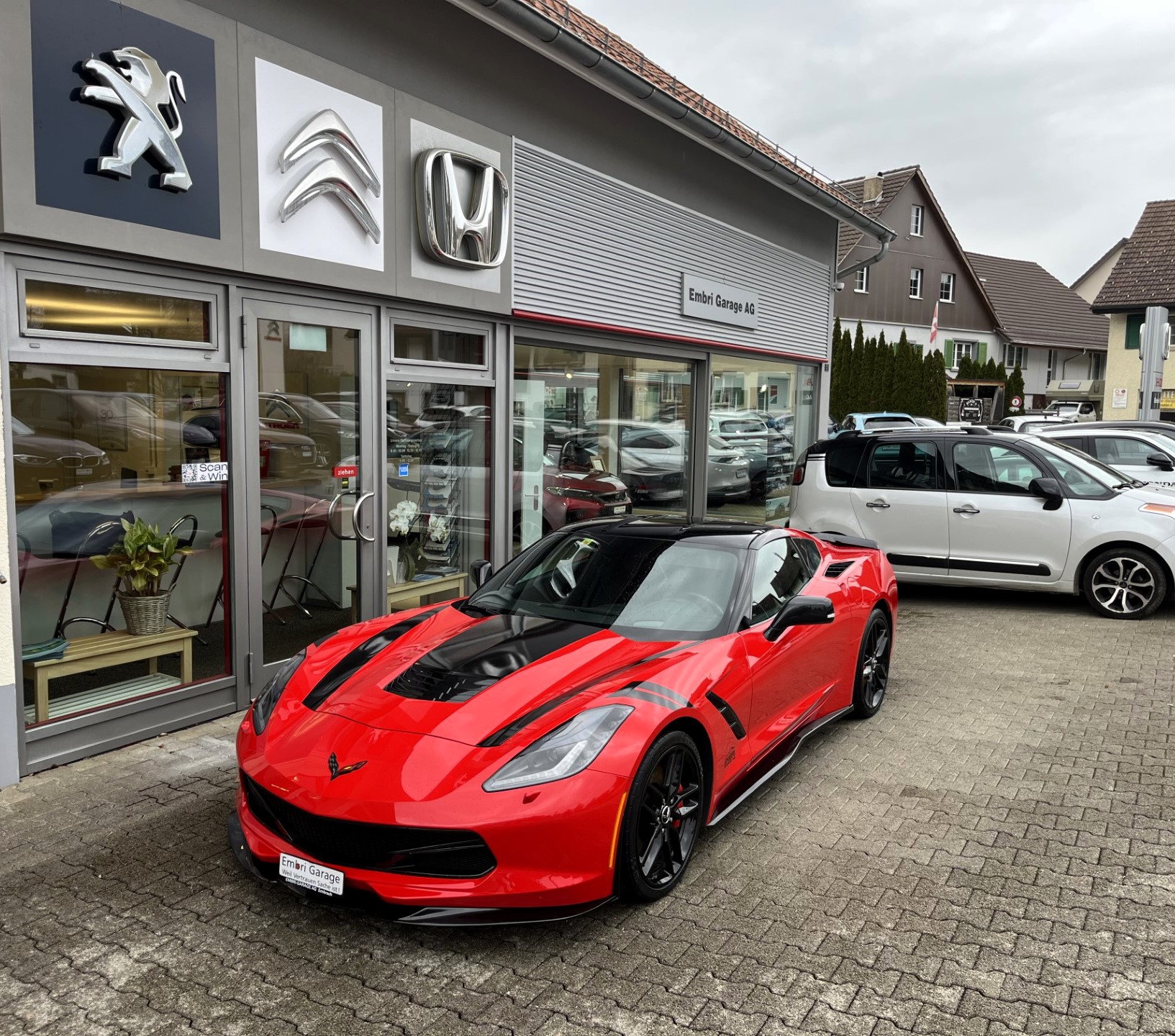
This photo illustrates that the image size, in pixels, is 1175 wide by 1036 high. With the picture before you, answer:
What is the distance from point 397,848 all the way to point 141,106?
13.3 feet

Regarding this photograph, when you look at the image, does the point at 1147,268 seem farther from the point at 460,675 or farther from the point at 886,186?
the point at 460,675

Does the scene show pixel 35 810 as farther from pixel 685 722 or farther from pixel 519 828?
pixel 685 722

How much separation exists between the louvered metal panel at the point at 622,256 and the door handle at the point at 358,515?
2257 mm

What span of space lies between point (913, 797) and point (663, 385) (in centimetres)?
725

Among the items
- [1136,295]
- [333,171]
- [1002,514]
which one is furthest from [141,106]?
[1136,295]

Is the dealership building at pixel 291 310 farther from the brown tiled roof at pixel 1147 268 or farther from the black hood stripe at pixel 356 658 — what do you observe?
the brown tiled roof at pixel 1147 268

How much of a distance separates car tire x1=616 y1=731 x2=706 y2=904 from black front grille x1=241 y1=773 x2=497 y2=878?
53cm

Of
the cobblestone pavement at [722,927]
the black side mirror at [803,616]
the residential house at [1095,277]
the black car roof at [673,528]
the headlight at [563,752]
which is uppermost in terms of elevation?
the residential house at [1095,277]

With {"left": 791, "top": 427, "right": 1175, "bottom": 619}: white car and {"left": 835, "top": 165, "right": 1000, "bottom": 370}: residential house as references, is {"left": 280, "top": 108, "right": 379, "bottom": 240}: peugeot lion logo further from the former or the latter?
{"left": 835, "top": 165, "right": 1000, "bottom": 370}: residential house

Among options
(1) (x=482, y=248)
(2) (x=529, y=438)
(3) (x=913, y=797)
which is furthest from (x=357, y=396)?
(3) (x=913, y=797)

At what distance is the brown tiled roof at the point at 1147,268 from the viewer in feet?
101

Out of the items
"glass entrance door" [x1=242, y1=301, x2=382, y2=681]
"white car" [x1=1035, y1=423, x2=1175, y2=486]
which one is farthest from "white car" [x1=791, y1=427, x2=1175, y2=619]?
"glass entrance door" [x1=242, y1=301, x2=382, y2=681]

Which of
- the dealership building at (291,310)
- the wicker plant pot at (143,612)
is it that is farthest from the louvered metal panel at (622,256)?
the wicker plant pot at (143,612)

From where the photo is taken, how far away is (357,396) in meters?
6.86
